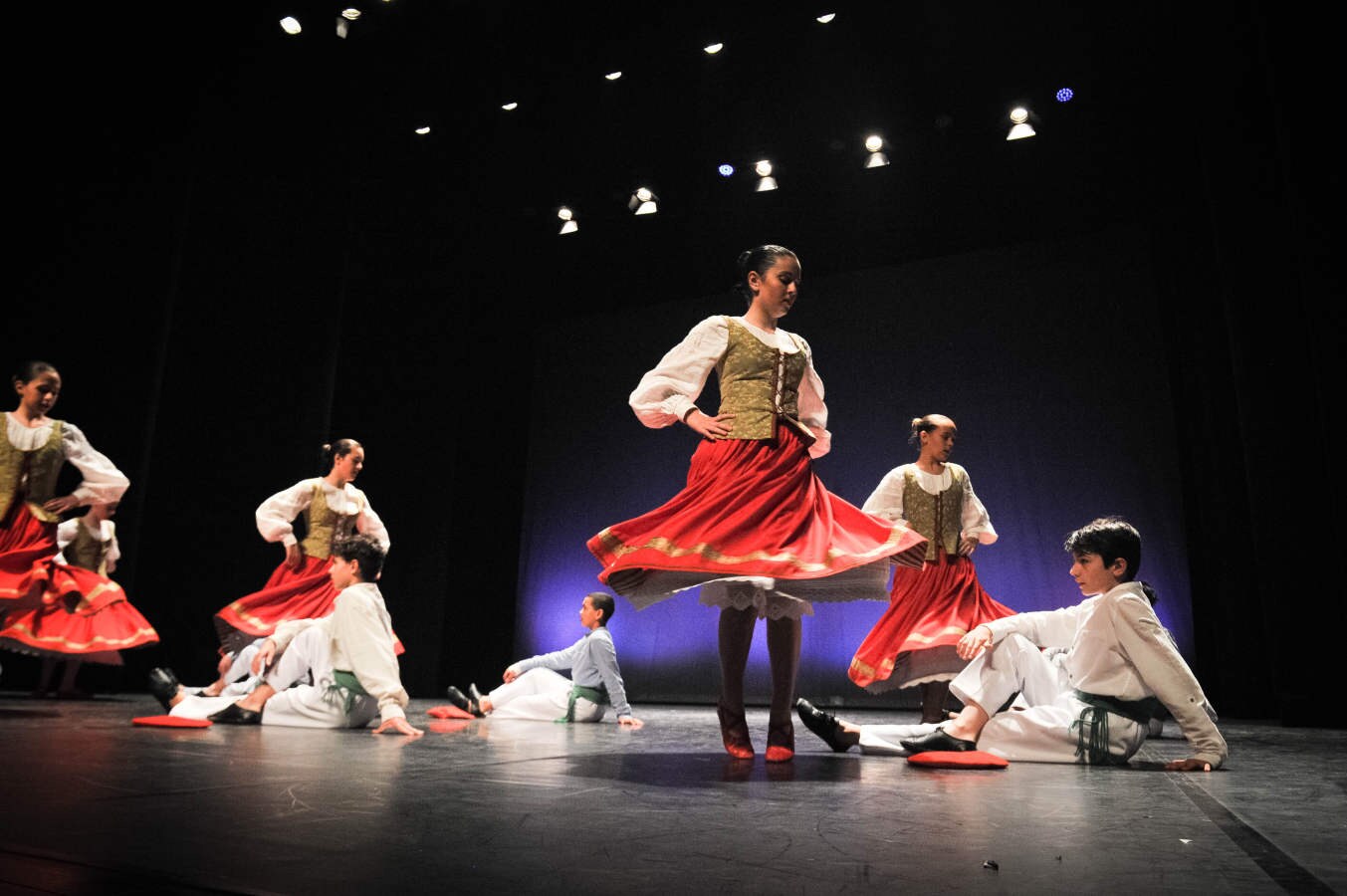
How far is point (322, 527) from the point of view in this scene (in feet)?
16.6

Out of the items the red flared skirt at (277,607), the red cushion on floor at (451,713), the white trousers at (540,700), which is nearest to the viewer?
the red flared skirt at (277,607)

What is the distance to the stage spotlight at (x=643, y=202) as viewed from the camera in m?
7.20

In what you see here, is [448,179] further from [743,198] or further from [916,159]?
[916,159]

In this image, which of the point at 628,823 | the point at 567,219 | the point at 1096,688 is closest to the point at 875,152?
the point at 567,219

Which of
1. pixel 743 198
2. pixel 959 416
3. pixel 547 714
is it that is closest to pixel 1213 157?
pixel 959 416

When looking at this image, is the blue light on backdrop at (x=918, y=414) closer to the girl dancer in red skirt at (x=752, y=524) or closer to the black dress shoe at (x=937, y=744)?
the black dress shoe at (x=937, y=744)

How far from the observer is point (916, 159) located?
6.63 m

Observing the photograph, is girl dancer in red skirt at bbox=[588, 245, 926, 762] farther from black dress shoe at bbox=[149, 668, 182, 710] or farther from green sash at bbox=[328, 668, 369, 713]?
black dress shoe at bbox=[149, 668, 182, 710]

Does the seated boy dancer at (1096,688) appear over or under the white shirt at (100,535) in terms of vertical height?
under

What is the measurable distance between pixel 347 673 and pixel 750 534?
2.03 meters

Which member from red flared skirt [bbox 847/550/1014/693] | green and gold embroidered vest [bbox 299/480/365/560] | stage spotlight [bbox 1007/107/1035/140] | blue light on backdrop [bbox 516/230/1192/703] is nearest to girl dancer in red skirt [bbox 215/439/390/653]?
green and gold embroidered vest [bbox 299/480/365/560]

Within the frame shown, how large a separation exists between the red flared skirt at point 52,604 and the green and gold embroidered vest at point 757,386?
10.8 ft

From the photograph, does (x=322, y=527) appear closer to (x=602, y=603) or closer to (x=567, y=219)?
(x=602, y=603)

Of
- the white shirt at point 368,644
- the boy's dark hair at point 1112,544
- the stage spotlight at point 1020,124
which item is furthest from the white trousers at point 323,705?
the stage spotlight at point 1020,124
